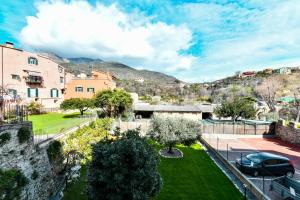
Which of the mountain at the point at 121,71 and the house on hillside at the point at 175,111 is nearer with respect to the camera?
the house on hillside at the point at 175,111

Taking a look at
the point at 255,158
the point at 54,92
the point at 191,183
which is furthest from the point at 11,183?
the point at 54,92

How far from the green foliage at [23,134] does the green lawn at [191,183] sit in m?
4.27

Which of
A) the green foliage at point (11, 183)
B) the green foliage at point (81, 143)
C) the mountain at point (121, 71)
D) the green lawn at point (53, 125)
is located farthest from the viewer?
the mountain at point (121, 71)

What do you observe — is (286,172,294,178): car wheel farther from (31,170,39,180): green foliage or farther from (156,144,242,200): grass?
(31,170,39,180): green foliage

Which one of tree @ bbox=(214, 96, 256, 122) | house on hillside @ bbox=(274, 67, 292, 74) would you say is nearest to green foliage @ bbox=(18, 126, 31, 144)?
tree @ bbox=(214, 96, 256, 122)

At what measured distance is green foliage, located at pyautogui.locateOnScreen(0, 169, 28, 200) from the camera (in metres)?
8.19

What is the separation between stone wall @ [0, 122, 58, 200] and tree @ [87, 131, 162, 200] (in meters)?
3.15

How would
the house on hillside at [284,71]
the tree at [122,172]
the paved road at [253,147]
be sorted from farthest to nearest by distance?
the house on hillside at [284,71]
the paved road at [253,147]
the tree at [122,172]

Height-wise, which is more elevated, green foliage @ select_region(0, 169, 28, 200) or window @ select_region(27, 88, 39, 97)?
window @ select_region(27, 88, 39, 97)

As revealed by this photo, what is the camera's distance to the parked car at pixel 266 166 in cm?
1606

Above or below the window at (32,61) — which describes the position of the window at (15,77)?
below

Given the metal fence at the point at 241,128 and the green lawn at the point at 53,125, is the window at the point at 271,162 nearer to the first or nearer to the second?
the green lawn at the point at 53,125

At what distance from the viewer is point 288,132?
2898 cm

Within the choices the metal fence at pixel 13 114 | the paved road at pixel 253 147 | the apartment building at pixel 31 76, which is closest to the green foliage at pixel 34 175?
the metal fence at pixel 13 114
